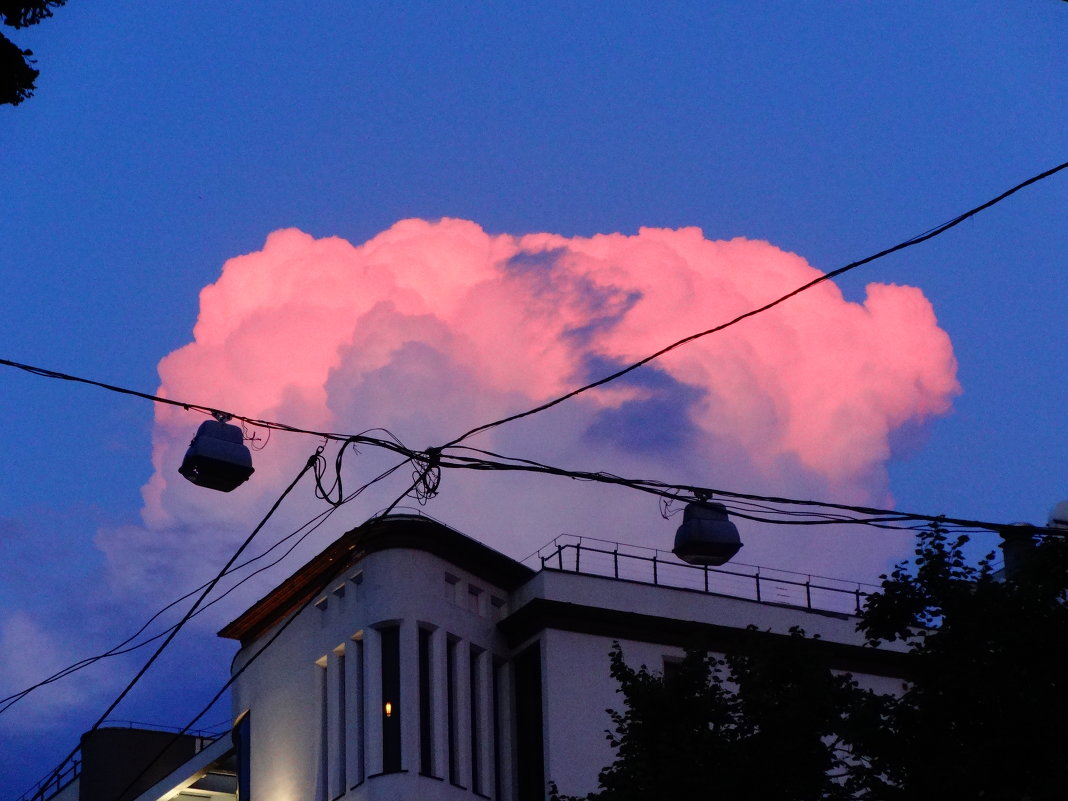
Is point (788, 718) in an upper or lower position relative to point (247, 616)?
lower

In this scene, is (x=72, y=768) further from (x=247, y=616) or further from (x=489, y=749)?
(x=489, y=749)

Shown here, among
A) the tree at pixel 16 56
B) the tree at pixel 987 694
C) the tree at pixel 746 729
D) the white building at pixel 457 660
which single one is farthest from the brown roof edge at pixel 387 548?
the tree at pixel 16 56

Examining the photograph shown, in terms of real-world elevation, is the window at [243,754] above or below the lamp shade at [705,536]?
above

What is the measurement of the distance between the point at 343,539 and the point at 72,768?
1760 centimetres

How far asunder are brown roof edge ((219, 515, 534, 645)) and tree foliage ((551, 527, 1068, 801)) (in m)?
12.4

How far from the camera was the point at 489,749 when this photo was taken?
3459cm

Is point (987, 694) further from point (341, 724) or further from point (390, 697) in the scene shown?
point (341, 724)

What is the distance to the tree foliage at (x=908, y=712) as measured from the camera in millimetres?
17781

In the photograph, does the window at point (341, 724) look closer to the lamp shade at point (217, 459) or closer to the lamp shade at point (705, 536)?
the lamp shade at point (705, 536)

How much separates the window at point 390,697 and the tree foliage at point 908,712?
11.6 meters

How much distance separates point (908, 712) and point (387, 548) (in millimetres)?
17373

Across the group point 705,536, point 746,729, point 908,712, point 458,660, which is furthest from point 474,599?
point 705,536

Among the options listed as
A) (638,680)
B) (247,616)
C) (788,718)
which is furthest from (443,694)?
(788,718)

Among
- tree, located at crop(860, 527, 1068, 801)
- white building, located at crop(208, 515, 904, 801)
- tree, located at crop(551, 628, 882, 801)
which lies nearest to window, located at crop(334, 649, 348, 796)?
white building, located at crop(208, 515, 904, 801)
